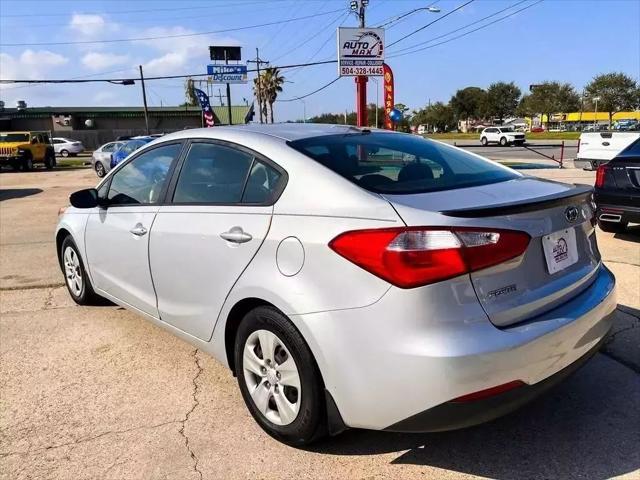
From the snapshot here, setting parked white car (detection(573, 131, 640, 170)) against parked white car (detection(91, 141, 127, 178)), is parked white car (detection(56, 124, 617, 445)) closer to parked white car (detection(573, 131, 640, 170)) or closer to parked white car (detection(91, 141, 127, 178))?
parked white car (detection(573, 131, 640, 170))

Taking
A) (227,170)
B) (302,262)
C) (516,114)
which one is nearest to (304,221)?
(302,262)

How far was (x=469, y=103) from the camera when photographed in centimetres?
8562

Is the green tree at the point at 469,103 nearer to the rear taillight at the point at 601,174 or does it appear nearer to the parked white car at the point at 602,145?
the parked white car at the point at 602,145

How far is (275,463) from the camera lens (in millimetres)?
2709

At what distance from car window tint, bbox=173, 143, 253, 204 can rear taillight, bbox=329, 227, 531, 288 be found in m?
1.01

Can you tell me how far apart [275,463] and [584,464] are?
4.85 ft

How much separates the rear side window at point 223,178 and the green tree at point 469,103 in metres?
85.1

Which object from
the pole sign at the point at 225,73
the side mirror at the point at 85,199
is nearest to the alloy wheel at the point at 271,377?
the side mirror at the point at 85,199

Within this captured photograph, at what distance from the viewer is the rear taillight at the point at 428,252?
7.32 feet

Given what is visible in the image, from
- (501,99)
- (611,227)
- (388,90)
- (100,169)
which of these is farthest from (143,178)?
(501,99)

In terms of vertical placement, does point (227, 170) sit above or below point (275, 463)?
above

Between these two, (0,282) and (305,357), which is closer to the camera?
(305,357)

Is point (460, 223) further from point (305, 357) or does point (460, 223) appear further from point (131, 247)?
point (131, 247)

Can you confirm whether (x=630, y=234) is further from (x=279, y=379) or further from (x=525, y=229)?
(x=279, y=379)
